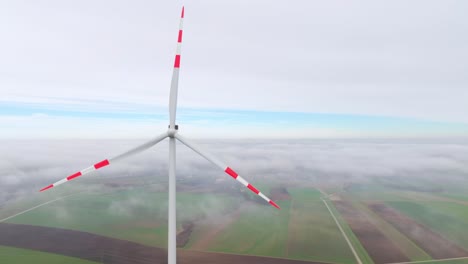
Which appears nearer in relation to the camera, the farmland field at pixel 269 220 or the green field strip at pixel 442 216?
the farmland field at pixel 269 220

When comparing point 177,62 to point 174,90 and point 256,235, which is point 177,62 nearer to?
point 174,90

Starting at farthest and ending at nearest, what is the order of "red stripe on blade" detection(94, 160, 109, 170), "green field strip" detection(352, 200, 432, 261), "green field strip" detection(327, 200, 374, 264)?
"green field strip" detection(352, 200, 432, 261)
"green field strip" detection(327, 200, 374, 264)
"red stripe on blade" detection(94, 160, 109, 170)

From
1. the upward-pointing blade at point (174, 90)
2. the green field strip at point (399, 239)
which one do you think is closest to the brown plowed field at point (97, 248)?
the green field strip at point (399, 239)

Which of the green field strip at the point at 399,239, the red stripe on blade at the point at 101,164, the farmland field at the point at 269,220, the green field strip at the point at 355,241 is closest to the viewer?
the red stripe on blade at the point at 101,164

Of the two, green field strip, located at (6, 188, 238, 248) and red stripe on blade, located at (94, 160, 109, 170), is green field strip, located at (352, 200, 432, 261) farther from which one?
red stripe on blade, located at (94, 160, 109, 170)

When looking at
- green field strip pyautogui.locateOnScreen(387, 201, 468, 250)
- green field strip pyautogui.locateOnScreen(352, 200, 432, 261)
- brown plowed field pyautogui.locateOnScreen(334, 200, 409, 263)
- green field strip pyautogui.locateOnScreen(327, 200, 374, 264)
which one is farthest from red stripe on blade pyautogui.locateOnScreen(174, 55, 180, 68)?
green field strip pyautogui.locateOnScreen(387, 201, 468, 250)

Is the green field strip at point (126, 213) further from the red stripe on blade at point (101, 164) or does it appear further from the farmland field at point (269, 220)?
the red stripe on blade at point (101, 164)

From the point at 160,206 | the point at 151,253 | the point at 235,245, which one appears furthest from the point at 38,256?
the point at 160,206
